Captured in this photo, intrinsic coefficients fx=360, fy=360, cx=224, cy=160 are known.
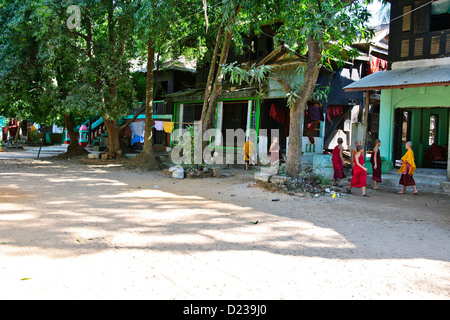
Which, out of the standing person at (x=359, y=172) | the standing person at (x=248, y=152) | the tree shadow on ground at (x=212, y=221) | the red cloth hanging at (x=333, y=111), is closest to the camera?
the tree shadow on ground at (x=212, y=221)

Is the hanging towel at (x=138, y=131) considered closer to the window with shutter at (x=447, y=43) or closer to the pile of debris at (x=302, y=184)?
the pile of debris at (x=302, y=184)

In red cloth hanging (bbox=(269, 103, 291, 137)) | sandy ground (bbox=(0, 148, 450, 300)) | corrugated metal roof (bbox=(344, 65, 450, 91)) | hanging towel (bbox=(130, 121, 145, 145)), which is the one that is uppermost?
corrugated metal roof (bbox=(344, 65, 450, 91))

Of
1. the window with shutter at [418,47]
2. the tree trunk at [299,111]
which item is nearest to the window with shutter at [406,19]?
the window with shutter at [418,47]

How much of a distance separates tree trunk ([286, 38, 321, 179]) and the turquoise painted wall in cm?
432

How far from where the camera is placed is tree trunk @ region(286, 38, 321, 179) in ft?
31.6

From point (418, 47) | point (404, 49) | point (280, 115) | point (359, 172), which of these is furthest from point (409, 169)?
point (280, 115)

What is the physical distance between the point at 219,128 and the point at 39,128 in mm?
20379

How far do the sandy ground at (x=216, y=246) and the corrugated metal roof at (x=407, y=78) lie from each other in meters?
3.36

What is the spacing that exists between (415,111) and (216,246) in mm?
12471

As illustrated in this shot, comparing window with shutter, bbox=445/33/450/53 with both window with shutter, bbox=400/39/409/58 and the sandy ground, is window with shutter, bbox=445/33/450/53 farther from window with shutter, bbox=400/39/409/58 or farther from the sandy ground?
the sandy ground

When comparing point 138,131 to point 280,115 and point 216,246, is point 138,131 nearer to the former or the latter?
point 280,115

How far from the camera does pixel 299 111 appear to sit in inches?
387

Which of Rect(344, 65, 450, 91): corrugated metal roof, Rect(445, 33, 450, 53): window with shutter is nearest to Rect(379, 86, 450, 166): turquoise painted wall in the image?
Rect(344, 65, 450, 91): corrugated metal roof

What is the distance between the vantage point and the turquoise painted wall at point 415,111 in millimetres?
11540
